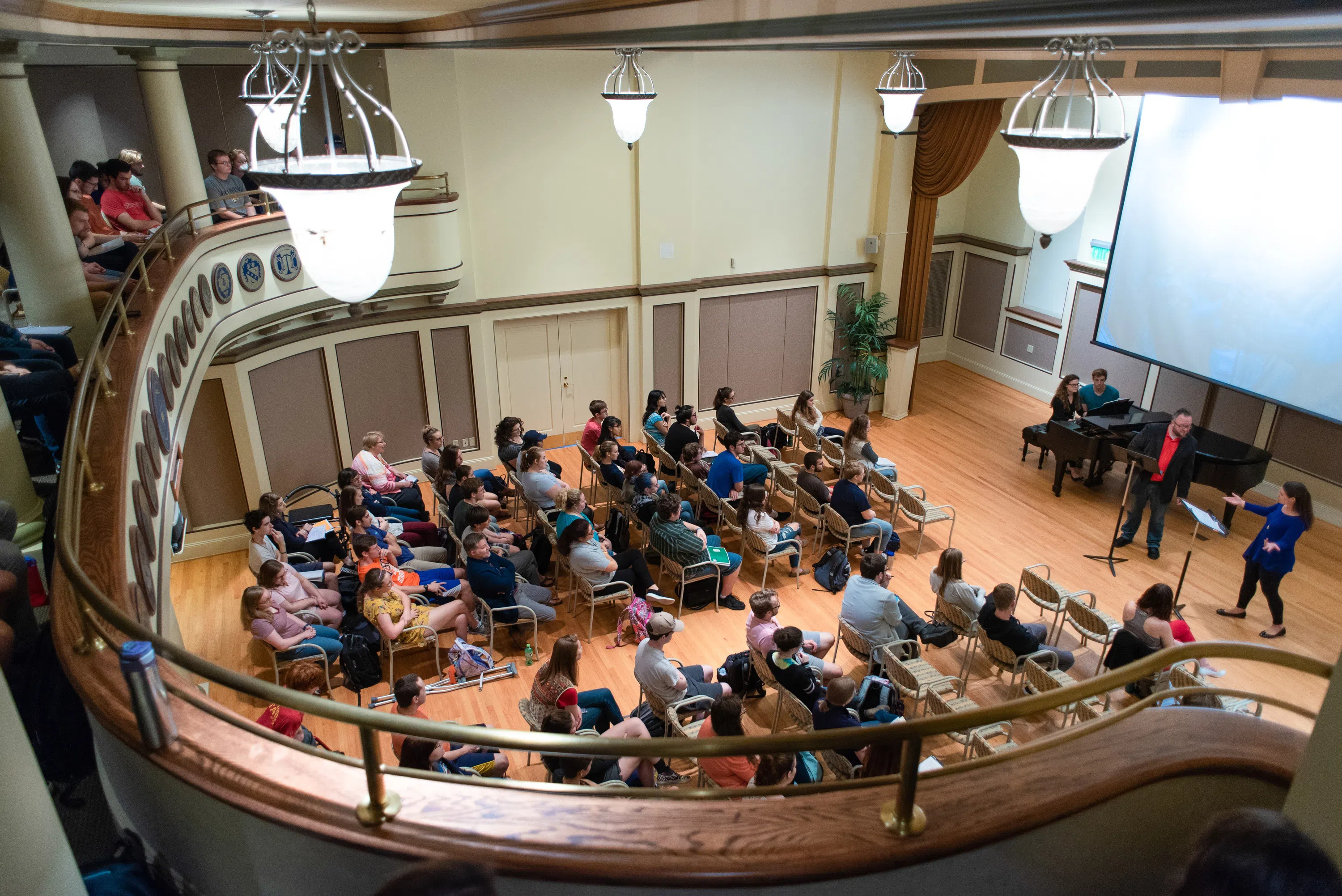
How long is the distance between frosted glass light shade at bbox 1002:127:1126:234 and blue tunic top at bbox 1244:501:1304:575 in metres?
3.81

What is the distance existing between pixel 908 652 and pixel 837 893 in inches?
178

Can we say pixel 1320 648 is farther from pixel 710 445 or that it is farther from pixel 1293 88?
pixel 710 445

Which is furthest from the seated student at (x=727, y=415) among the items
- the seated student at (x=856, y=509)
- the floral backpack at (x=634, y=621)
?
the floral backpack at (x=634, y=621)

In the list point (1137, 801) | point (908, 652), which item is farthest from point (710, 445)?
point (1137, 801)

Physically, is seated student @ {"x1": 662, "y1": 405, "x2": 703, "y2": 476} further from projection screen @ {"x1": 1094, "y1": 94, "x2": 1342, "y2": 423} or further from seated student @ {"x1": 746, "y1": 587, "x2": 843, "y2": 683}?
projection screen @ {"x1": 1094, "y1": 94, "x2": 1342, "y2": 423}

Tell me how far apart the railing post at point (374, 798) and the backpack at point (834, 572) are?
6057 mm

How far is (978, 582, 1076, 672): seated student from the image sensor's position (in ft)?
19.8

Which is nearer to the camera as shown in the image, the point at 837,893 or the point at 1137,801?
the point at 837,893

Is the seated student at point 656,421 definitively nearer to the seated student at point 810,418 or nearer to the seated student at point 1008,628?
the seated student at point 810,418

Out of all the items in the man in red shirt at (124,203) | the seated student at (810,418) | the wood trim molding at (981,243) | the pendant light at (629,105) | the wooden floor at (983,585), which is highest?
the pendant light at (629,105)

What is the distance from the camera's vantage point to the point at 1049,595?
22.1 ft

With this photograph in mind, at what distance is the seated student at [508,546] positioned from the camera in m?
6.76

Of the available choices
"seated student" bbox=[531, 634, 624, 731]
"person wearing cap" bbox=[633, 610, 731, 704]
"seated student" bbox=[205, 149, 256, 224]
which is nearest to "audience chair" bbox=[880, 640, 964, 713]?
"person wearing cap" bbox=[633, 610, 731, 704]

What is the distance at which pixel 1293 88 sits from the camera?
22.0ft
